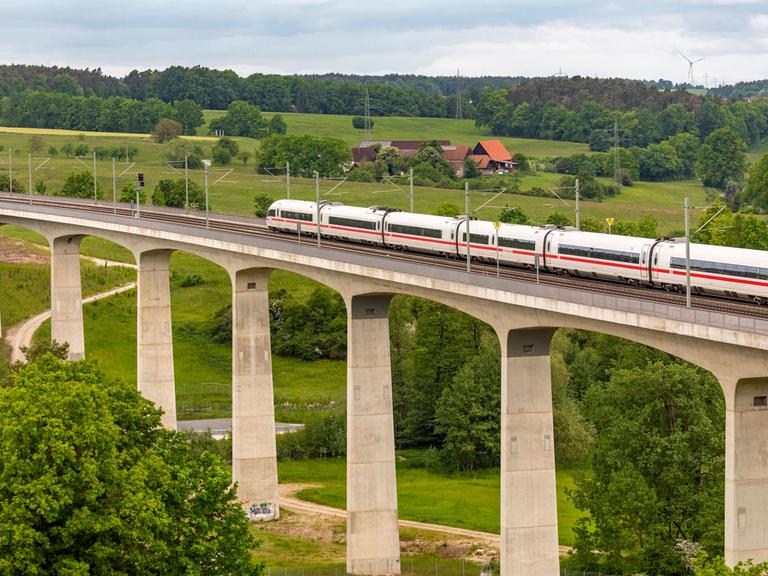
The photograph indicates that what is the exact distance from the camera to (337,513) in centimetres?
9244

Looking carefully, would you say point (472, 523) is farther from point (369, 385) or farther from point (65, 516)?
point (65, 516)

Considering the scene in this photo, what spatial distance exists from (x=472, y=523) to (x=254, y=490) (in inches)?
519

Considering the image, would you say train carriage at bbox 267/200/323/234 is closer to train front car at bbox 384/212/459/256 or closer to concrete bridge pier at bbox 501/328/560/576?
train front car at bbox 384/212/459/256

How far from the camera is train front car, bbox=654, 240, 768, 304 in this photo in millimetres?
64875

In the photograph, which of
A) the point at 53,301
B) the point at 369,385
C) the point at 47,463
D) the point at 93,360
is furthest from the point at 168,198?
the point at 47,463

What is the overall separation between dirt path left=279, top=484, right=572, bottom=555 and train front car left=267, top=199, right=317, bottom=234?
16.3m

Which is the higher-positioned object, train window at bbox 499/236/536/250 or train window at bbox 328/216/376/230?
train window at bbox 328/216/376/230

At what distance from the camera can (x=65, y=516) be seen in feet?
172

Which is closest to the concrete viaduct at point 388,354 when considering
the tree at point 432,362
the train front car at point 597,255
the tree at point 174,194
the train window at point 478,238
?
the train front car at point 597,255

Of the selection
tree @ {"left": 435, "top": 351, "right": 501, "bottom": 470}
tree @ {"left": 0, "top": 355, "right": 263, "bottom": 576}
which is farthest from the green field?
tree @ {"left": 0, "top": 355, "right": 263, "bottom": 576}

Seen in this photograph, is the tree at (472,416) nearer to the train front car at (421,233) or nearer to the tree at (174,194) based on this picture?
the train front car at (421,233)

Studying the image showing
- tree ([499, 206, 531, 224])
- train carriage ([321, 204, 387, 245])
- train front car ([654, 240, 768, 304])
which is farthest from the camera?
tree ([499, 206, 531, 224])

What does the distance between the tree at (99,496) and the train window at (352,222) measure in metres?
39.3

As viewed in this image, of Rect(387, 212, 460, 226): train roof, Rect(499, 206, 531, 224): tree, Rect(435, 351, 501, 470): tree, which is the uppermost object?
Rect(387, 212, 460, 226): train roof
